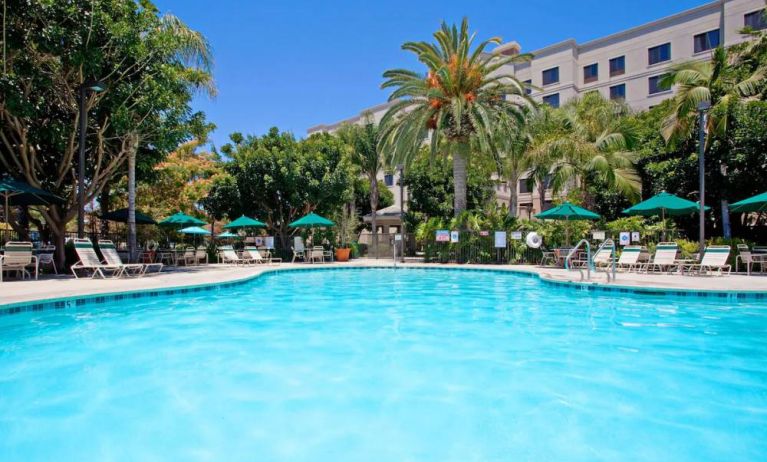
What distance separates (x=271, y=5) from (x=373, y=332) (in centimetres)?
1437

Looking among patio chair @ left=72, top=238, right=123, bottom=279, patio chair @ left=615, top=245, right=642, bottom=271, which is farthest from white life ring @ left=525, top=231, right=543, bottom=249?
patio chair @ left=72, top=238, right=123, bottom=279

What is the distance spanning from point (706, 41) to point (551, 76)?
443 inches

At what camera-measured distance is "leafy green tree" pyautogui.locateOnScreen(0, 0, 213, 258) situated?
12.5 meters

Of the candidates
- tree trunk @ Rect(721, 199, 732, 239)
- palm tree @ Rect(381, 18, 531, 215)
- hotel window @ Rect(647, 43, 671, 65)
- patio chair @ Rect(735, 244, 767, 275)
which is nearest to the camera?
patio chair @ Rect(735, 244, 767, 275)

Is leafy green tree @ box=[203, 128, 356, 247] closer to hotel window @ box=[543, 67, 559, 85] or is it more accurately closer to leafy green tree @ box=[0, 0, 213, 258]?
leafy green tree @ box=[0, 0, 213, 258]

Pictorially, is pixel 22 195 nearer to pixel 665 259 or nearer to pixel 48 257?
pixel 48 257

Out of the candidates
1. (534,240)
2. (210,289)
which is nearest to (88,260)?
(210,289)

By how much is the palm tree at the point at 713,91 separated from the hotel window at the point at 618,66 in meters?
17.9

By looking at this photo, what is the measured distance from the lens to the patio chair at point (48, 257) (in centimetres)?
1438

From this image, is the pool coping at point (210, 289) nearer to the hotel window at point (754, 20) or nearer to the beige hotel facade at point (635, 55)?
the beige hotel facade at point (635, 55)

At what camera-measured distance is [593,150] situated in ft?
69.1

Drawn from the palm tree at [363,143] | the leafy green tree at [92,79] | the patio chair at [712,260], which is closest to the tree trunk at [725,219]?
the patio chair at [712,260]

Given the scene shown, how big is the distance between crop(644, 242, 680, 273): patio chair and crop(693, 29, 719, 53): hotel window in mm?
25813

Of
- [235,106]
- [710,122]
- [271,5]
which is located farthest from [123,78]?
[710,122]
